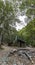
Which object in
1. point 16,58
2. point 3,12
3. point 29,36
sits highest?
point 3,12

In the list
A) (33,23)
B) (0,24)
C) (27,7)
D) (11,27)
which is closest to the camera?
(27,7)

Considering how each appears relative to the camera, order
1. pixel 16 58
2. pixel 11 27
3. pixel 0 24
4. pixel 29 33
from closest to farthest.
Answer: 1. pixel 16 58
2. pixel 0 24
3. pixel 11 27
4. pixel 29 33

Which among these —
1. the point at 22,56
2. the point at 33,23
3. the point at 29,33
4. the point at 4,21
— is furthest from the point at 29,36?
the point at 22,56

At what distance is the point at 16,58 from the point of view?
10.2 meters

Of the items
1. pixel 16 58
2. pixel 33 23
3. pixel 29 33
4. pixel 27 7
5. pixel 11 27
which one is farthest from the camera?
pixel 29 33

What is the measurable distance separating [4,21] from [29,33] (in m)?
6.86

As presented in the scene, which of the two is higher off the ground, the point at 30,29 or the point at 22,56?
the point at 30,29

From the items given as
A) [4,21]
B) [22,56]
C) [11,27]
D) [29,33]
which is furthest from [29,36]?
[22,56]

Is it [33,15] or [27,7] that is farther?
[33,15]

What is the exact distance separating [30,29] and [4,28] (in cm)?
541

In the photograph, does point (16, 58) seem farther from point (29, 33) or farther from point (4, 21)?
point (29, 33)

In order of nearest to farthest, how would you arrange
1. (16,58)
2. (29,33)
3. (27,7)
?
(16,58), (27,7), (29,33)

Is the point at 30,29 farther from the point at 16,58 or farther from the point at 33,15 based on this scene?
the point at 16,58

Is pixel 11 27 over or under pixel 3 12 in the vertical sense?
under
